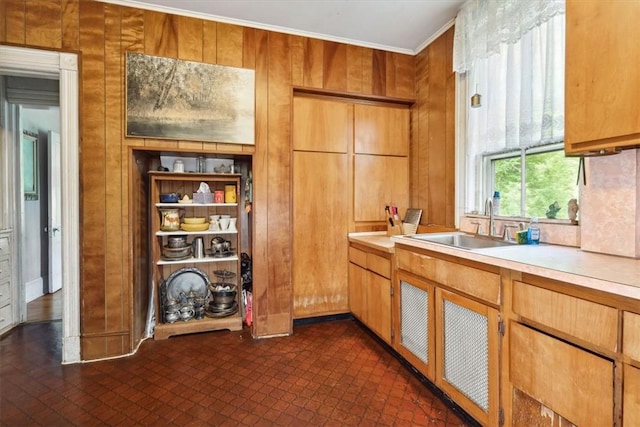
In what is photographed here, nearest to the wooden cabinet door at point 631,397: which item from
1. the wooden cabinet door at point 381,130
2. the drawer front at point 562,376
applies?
the drawer front at point 562,376

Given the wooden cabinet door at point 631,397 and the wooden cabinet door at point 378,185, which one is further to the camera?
the wooden cabinet door at point 378,185

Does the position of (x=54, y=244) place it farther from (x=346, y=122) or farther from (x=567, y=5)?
(x=567, y=5)

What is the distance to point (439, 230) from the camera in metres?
2.82

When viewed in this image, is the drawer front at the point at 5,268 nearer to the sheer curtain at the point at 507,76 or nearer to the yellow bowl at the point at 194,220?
the yellow bowl at the point at 194,220

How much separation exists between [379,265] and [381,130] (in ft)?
4.87

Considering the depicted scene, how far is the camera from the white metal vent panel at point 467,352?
161cm

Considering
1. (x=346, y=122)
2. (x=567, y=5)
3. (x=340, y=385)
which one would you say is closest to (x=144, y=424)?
(x=340, y=385)

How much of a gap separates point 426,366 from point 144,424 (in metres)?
1.74

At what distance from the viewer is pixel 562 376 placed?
1.23 m

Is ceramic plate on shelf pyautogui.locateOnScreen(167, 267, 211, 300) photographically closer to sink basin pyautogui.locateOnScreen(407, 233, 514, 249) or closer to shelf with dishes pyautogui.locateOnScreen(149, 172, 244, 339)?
shelf with dishes pyautogui.locateOnScreen(149, 172, 244, 339)

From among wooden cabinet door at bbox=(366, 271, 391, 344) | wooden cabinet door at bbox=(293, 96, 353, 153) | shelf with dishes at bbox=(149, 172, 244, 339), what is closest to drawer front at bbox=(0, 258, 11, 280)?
shelf with dishes at bbox=(149, 172, 244, 339)

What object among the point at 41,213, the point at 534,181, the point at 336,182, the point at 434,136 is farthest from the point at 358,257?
the point at 41,213

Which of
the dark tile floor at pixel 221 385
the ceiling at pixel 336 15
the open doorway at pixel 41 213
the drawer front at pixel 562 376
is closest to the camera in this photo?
the drawer front at pixel 562 376

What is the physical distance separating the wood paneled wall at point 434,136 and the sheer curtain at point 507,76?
0.50ft
